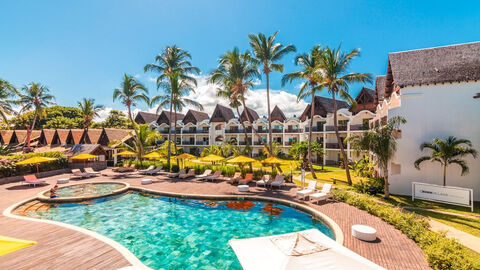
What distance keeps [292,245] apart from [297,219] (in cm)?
694

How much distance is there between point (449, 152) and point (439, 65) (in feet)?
21.8

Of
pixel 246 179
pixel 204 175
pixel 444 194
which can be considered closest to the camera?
pixel 444 194

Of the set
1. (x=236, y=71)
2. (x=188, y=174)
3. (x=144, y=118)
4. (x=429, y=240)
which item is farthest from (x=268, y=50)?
(x=144, y=118)

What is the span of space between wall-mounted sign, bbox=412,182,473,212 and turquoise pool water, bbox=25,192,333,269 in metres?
8.14

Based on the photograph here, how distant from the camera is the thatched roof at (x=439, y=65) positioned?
49.2 feet

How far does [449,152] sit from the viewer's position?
13.9 metres

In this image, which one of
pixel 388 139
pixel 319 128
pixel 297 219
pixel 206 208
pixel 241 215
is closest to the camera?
pixel 297 219

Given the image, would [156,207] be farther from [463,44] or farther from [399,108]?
[463,44]

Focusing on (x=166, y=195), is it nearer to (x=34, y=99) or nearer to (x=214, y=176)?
(x=214, y=176)

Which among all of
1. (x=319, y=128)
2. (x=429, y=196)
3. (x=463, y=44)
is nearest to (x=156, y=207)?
(x=429, y=196)

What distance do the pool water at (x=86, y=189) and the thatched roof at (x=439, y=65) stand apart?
23461 millimetres

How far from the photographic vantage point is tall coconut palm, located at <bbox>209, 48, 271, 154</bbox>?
2238cm

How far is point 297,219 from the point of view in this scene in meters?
11.5

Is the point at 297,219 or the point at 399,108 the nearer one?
the point at 297,219
